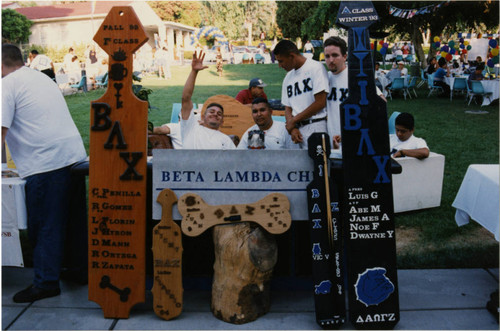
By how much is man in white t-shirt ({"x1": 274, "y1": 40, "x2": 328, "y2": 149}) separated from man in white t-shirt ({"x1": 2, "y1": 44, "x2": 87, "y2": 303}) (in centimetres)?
189

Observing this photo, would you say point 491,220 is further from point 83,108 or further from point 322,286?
point 83,108

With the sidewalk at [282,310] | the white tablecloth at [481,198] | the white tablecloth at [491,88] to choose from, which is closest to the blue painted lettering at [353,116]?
the white tablecloth at [481,198]

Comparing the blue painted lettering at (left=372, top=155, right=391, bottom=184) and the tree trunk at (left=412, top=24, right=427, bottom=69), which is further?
the tree trunk at (left=412, top=24, right=427, bottom=69)

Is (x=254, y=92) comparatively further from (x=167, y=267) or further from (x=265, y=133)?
(x=167, y=267)

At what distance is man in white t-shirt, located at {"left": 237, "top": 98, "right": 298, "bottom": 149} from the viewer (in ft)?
14.9

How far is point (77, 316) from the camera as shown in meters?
3.48

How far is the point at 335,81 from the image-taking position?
4.25m

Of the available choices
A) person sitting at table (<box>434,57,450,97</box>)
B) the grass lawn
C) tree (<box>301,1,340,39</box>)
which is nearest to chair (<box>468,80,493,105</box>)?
the grass lawn

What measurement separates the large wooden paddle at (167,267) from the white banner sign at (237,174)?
0.24 metres

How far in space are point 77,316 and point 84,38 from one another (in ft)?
117

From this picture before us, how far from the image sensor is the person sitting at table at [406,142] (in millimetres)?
5398

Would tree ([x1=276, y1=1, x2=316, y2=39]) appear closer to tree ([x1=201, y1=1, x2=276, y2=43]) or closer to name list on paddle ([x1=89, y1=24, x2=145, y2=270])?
tree ([x1=201, y1=1, x2=276, y2=43])

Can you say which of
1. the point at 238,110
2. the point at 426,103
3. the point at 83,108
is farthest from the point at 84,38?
the point at 238,110

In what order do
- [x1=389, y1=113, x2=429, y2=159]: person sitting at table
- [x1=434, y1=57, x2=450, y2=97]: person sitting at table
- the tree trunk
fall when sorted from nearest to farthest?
[x1=389, y1=113, x2=429, y2=159]: person sitting at table → [x1=434, y1=57, x2=450, y2=97]: person sitting at table → the tree trunk
